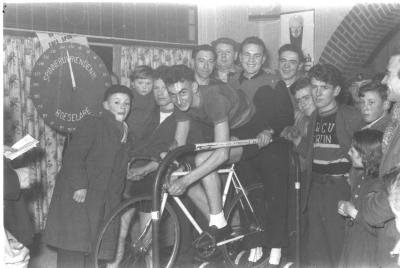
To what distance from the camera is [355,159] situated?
125 inches

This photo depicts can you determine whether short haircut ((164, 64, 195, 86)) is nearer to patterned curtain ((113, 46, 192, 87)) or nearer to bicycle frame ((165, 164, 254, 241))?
bicycle frame ((165, 164, 254, 241))

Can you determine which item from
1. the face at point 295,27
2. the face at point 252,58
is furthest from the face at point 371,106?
the face at point 295,27

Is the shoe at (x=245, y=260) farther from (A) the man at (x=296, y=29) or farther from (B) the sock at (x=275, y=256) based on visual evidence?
(A) the man at (x=296, y=29)

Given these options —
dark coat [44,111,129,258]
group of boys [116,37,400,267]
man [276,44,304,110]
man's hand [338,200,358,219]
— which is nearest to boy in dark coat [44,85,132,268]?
dark coat [44,111,129,258]

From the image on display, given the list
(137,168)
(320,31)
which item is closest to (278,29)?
(320,31)

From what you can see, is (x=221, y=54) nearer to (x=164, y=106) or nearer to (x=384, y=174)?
(x=164, y=106)

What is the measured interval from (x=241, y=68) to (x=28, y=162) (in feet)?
8.28

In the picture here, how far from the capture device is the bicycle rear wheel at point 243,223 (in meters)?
4.07

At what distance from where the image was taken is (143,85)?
4621 mm

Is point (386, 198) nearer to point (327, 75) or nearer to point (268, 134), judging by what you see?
point (268, 134)

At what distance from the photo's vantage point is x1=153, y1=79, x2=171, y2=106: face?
14.0ft

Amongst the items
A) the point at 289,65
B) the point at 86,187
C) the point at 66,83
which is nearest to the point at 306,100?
the point at 289,65

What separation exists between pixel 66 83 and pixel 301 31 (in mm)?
3394

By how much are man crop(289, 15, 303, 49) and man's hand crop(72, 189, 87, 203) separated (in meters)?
4.11
